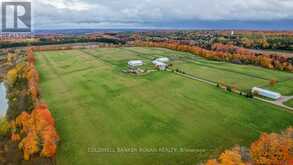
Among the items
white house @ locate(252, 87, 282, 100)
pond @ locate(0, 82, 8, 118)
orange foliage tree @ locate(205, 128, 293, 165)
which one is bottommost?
pond @ locate(0, 82, 8, 118)

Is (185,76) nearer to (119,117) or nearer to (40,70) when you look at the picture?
(119,117)

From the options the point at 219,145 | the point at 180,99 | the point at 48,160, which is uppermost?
the point at 180,99

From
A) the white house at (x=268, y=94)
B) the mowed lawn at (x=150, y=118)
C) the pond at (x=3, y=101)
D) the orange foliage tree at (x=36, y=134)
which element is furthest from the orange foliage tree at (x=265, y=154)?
the pond at (x=3, y=101)

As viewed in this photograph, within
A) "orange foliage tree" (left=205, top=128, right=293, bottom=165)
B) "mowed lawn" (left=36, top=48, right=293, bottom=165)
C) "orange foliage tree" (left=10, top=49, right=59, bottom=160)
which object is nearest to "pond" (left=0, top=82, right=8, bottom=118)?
"mowed lawn" (left=36, top=48, right=293, bottom=165)

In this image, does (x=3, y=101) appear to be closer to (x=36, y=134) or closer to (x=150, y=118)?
(x=36, y=134)

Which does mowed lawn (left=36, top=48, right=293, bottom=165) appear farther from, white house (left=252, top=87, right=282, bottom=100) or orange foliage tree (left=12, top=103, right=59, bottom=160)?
white house (left=252, top=87, right=282, bottom=100)

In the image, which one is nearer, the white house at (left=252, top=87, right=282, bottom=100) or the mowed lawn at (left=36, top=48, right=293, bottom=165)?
the mowed lawn at (left=36, top=48, right=293, bottom=165)

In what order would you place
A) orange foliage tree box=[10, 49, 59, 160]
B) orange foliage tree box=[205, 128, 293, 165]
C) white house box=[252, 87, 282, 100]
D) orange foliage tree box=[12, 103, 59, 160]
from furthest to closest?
1. white house box=[252, 87, 282, 100]
2. orange foliage tree box=[10, 49, 59, 160]
3. orange foliage tree box=[12, 103, 59, 160]
4. orange foliage tree box=[205, 128, 293, 165]

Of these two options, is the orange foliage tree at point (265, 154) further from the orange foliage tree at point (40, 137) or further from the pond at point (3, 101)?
the pond at point (3, 101)

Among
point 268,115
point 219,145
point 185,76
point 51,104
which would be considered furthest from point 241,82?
point 51,104

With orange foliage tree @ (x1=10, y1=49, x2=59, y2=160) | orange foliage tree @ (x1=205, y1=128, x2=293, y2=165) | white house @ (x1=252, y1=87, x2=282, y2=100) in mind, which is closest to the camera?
orange foliage tree @ (x1=205, y1=128, x2=293, y2=165)
